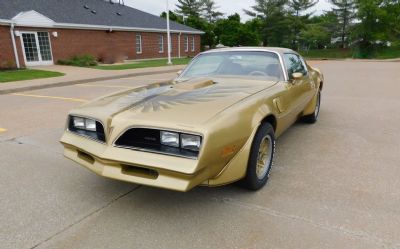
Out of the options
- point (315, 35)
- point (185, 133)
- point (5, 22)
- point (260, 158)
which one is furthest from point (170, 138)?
point (315, 35)

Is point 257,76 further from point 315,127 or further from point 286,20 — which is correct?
point 286,20

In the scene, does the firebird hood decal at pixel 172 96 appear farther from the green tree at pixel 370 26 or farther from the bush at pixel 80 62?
the green tree at pixel 370 26

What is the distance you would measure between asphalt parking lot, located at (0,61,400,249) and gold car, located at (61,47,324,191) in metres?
0.37

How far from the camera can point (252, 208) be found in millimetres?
2932

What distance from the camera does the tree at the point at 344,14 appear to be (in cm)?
4531

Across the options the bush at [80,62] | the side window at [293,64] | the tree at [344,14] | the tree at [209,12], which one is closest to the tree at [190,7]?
the tree at [209,12]

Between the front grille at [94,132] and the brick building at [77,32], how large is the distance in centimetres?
1638

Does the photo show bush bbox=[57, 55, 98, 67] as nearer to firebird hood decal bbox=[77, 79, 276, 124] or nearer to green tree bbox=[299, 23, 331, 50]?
firebird hood decal bbox=[77, 79, 276, 124]

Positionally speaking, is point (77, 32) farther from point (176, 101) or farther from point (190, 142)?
point (190, 142)

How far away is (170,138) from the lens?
102 inches

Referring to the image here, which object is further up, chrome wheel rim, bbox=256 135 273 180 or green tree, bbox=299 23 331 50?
green tree, bbox=299 23 331 50

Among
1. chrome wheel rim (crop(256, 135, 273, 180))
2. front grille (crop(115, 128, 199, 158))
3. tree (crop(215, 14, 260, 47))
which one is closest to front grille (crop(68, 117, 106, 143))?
front grille (crop(115, 128, 199, 158))

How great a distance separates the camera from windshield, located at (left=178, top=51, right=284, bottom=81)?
4199mm

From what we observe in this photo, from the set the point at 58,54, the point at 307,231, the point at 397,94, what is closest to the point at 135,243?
the point at 307,231
